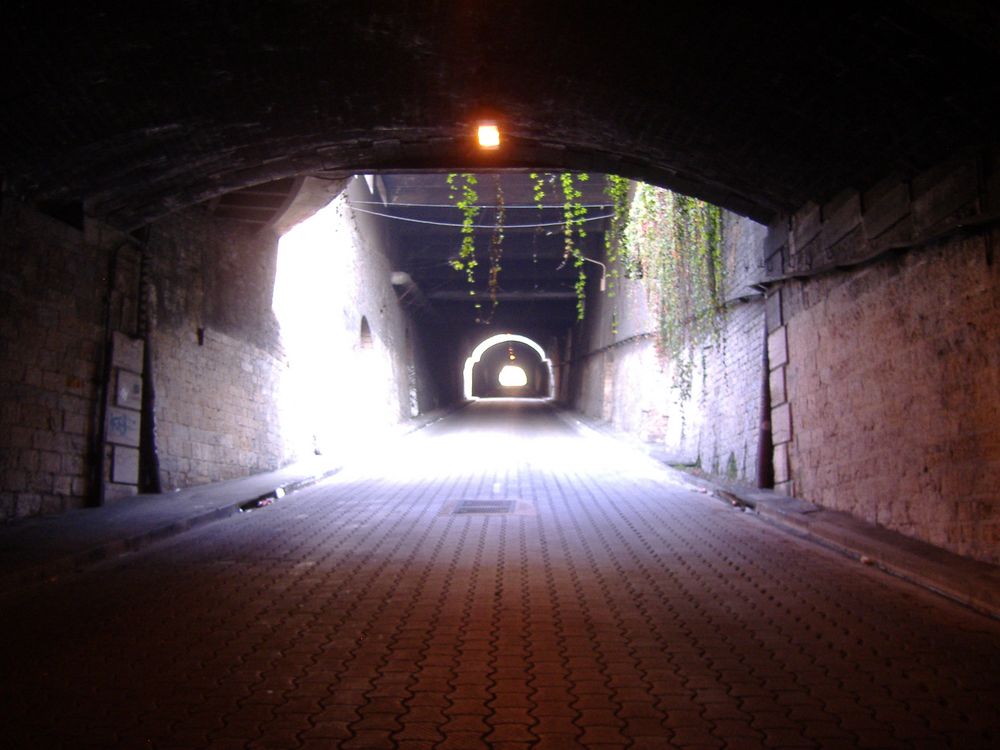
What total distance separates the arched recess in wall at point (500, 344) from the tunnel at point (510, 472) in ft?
113

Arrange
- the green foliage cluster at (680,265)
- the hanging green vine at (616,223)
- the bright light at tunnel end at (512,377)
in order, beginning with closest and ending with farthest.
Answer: the green foliage cluster at (680,265) → the hanging green vine at (616,223) → the bright light at tunnel end at (512,377)

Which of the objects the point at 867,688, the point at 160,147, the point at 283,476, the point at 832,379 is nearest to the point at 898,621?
the point at 867,688

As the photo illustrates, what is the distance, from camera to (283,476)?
12922mm

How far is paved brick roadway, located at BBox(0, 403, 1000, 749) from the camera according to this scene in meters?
3.13

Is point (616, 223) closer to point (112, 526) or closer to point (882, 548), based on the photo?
point (882, 548)

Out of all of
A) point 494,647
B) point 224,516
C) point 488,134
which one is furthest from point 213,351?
point 494,647

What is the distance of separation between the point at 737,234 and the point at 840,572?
24.1ft

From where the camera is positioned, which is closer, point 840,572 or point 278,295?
point 840,572

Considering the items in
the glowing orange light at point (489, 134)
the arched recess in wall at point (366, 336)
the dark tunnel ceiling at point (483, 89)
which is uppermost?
the glowing orange light at point (489, 134)

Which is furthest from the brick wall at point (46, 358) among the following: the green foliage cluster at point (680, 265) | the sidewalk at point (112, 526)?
the green foliage cluster at point (680, 265)

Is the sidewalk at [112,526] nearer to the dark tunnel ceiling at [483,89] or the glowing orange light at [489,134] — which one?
the dark tunnel ceiling at [483,89]

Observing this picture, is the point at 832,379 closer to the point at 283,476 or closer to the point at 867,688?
the point at 867,688

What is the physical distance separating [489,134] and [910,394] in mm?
4537

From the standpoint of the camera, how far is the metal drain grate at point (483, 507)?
371 inches
